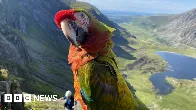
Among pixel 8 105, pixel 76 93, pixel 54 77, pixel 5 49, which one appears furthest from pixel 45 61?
pixel 76 93

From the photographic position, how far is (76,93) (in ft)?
17.3

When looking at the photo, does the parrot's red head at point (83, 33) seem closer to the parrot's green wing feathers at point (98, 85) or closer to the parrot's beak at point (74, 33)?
the parrot's beak at point (74, 33)

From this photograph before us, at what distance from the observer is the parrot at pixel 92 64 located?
4.88 meters

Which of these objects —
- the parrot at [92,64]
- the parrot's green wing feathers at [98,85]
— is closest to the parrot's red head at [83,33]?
the parrot at [92,64]

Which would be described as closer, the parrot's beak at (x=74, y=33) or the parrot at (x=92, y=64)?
the parrot's beak at (x=74, y=33)

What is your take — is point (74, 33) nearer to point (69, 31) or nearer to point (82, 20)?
point (69, 31)

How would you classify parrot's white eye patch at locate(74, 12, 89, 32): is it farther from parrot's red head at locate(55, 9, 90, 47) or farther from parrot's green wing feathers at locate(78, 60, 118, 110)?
parrot's green wing feathers at locate(78, 60, 118, 110)

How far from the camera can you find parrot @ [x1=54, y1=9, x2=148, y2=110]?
16.0 ft

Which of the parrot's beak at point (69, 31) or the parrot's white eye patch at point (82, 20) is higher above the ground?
the parrot's white eye patch at point (82, 20)

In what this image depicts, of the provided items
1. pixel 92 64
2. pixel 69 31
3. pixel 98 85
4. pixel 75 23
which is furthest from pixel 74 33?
pixel 98 85

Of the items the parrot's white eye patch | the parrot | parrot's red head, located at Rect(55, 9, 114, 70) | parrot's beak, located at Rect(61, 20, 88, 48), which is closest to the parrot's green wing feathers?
the parrot

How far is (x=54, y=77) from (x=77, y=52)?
487ft

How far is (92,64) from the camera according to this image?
4910 mm

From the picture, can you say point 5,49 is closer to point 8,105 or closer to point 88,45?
point 8,105
